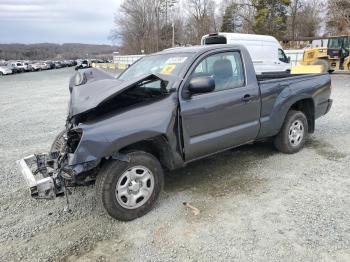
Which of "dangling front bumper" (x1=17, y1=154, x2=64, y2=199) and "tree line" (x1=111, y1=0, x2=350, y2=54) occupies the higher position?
"tree line" (x1=111, y1=0, x2=350, y2=54)

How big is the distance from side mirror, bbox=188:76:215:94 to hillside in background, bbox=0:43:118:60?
425 feet

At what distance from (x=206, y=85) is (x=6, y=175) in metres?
3.41

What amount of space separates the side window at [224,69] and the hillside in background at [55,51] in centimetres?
12897

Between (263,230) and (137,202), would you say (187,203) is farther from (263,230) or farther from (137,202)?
(263,230)

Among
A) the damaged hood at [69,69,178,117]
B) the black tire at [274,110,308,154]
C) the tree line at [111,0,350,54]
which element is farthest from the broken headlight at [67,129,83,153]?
the tree line at [111,0,350,54]

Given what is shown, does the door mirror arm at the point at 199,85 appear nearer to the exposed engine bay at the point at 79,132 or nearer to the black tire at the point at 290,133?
the exposed engine bay at the point at 79,132

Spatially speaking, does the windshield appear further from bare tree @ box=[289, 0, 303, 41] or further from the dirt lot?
A: bare tree @ box=[289, 0, 303, 41]

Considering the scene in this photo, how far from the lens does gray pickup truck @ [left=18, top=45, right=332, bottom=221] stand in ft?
10.8

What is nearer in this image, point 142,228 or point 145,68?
point 142,228

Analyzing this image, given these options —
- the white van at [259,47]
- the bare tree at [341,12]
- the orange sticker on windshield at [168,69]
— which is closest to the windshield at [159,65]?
the orange sticker on windshield at [168,69]

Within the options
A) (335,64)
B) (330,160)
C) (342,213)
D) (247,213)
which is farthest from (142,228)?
(335,64)

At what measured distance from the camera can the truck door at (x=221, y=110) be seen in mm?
3877

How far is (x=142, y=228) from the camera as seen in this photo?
11.2 feet

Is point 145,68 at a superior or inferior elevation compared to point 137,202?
superior
